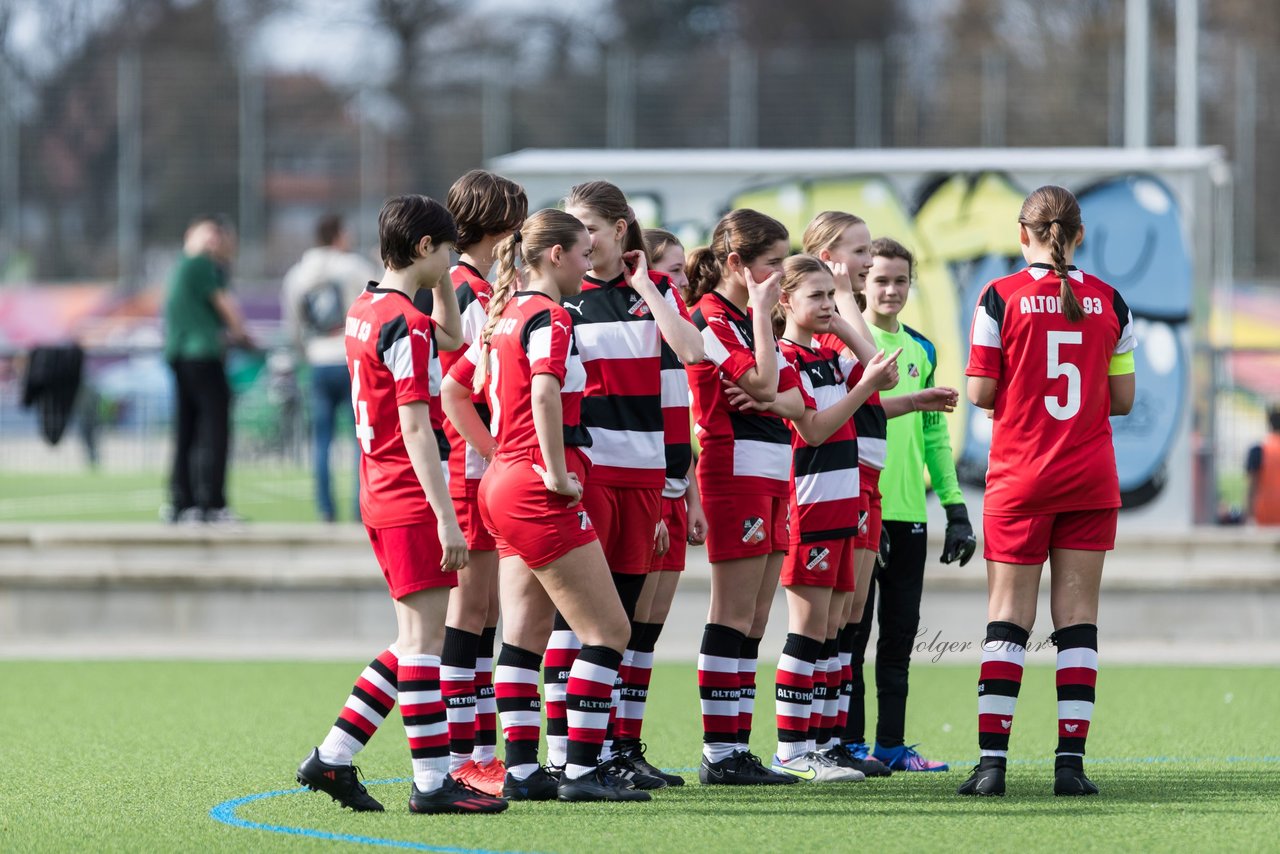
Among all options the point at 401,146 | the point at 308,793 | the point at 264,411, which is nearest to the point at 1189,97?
the point at 264,411

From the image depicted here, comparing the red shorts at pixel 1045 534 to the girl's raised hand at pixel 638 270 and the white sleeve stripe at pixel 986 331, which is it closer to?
the white sleeve stripe at pixel 986 331

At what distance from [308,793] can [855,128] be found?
75.0ft

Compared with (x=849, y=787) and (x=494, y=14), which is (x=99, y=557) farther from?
(x=494, y=14)

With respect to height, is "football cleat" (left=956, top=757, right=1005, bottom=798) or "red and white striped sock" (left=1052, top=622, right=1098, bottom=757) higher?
"red and white striped sock" (left=1052, top=622, right=1098, bottom=757)

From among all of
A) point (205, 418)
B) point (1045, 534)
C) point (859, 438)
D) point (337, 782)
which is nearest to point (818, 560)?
point (859, 438)

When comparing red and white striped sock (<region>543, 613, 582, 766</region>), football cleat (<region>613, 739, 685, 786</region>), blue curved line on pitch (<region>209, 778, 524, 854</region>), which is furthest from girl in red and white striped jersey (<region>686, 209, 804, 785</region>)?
blue curved line on pitch (<region>209, 778, 524, 854</region>)

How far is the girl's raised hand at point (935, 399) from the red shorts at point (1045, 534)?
41 cm

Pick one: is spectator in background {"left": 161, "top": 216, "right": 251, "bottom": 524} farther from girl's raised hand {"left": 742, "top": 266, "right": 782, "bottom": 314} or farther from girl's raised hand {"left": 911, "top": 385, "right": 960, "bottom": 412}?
girl's raised hand {"left": 911, "top": 385, "right": 960, "bottom": 412}

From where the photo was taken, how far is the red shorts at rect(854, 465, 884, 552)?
6867 millimetres

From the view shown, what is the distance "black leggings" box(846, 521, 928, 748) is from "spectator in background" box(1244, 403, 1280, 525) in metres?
6.98

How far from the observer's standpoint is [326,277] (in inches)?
507

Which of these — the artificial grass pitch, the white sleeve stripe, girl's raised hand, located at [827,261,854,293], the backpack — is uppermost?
the backpack

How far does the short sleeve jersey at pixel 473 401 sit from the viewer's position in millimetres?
6434

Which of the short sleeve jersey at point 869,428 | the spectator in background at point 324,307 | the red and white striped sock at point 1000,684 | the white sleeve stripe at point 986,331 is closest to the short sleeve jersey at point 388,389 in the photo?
the short sleeve jersey at point 869,428
